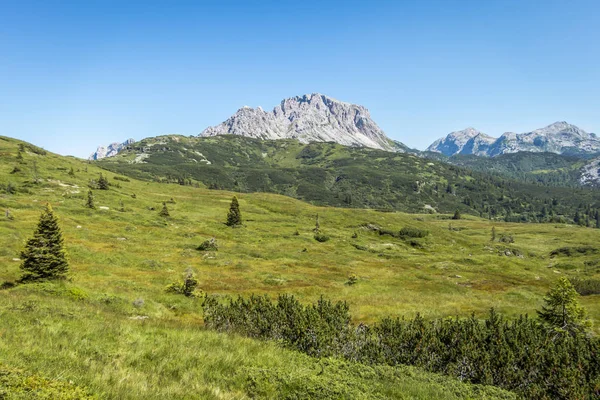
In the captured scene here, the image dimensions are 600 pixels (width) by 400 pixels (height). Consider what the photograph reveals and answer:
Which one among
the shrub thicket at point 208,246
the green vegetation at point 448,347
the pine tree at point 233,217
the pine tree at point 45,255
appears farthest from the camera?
the pine tree at point 233,217

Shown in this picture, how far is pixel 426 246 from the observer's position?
103m

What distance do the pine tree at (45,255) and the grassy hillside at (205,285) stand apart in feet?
12.7

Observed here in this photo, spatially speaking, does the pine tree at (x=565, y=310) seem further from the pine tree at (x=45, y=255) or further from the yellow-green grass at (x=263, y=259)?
the pine tree at (x=45, y=255)

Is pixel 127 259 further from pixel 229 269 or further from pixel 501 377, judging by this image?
pixel 501 377

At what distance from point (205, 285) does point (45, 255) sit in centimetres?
1552

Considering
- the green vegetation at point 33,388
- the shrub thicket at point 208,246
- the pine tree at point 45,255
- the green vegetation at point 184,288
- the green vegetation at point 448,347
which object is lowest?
the shrub thicket at point 208,246

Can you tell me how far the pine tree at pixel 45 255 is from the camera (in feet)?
86.7

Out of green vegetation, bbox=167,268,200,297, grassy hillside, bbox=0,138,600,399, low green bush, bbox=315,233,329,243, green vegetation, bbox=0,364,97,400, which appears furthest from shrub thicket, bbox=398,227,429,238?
green vegetation, bbox=0,364,97,400

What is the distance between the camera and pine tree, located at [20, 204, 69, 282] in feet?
86.7

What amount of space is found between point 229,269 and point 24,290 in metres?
28.8

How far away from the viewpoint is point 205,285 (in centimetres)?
3800

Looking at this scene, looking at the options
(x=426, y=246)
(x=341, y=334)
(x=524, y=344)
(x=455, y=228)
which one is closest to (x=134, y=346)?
(x=341, y=334)

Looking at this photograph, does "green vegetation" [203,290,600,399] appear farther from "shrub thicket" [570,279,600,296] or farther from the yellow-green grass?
"shrub thicket" [570,279,600,296]

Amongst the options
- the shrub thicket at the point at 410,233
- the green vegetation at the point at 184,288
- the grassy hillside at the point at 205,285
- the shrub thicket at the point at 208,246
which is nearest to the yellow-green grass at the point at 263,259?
the grassy hillside at the point at 205,285
